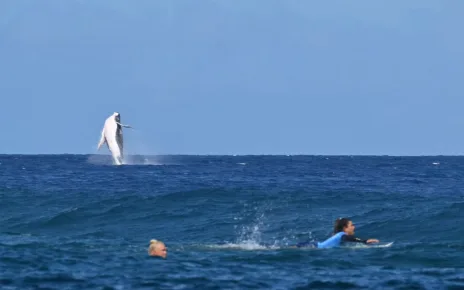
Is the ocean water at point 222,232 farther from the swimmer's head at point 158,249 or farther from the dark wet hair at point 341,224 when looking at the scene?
the dark wet hair at point 341,224

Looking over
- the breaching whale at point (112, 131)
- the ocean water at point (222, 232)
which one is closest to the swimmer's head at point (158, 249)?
the ocean water at point (222, 232)

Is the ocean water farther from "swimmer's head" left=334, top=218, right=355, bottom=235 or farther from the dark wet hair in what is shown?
the dark wet hair

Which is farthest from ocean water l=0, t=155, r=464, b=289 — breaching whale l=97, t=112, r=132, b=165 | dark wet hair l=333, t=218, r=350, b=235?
breaching whale l=97, t=112, r=132, b=165

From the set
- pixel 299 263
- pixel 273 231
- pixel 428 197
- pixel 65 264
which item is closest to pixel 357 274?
pixel 299 263

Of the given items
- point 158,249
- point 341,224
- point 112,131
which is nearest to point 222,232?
point 341,224

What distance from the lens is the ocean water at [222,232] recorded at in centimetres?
1667

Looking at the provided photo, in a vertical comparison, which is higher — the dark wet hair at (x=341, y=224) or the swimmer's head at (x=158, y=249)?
the dark wet hair at (x=341, y=224)

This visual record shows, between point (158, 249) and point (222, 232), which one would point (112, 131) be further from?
point (158, 249)

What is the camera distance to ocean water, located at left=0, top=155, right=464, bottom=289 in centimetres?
1667

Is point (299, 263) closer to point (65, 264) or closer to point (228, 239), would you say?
point (65, 264)

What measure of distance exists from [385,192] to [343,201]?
171 inches

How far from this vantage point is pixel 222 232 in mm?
27750

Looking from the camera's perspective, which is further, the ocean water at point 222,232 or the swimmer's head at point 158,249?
the swimmer's head at point 158,249

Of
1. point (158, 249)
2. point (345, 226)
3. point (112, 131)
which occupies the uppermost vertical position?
point (112, 131)
